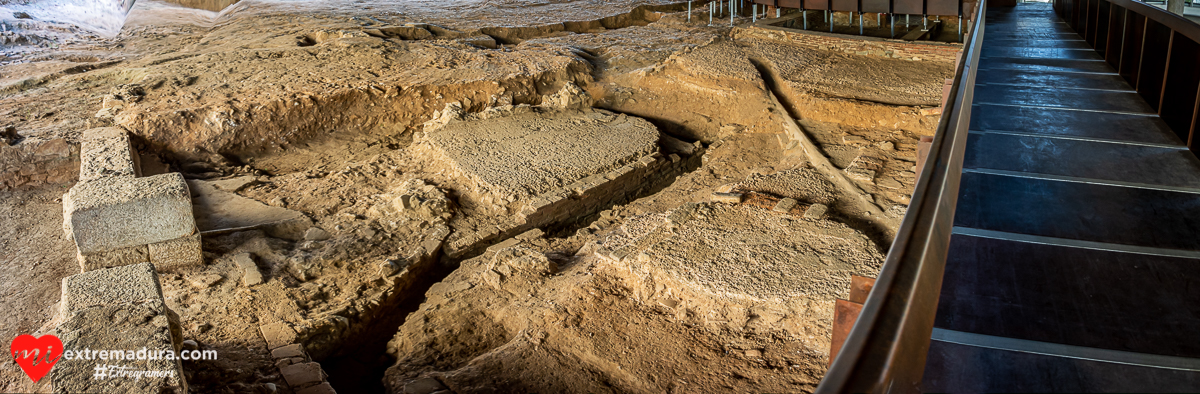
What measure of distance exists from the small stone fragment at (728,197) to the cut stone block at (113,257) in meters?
3.84

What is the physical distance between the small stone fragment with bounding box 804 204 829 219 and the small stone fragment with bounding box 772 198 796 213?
0.41ft

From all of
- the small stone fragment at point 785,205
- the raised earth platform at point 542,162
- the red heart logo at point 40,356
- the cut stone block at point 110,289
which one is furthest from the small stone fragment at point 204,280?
the small stone fragment at point 785,205

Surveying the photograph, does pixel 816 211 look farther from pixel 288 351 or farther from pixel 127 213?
pixel 127 213

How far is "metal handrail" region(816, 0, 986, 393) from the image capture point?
2.60ft

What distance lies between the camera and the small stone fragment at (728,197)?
469 cm

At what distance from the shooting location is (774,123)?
679 centimetres

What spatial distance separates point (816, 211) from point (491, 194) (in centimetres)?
251

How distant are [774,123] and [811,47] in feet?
9.29

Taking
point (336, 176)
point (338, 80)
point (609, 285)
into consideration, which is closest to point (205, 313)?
point (336, 176)

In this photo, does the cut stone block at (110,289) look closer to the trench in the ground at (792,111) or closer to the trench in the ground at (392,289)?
the trench in the ground at (392,289)

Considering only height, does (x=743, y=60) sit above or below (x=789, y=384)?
above

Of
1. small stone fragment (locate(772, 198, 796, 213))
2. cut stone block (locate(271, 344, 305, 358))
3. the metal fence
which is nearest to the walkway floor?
the metal fence

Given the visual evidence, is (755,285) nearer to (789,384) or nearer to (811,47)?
(789,384)

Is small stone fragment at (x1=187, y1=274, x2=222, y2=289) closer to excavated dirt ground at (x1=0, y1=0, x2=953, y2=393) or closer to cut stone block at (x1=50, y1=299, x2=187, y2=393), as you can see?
excavated dirt ground at (x1=0, y1=0, x2=953, y2=393)
